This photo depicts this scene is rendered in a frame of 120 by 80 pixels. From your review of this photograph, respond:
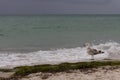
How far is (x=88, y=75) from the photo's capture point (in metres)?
10.3

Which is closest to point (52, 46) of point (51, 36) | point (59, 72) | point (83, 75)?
point (51, 36)

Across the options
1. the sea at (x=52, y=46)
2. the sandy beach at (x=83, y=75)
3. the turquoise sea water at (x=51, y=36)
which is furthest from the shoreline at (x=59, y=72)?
the turquoise sea water at (x=51, y=36)

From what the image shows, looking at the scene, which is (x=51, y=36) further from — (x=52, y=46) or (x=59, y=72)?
(x=59, y=72)

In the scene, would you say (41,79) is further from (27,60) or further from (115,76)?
(27,60)

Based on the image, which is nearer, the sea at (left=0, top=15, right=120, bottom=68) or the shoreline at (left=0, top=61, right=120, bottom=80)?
the shoreline at (left=0, top=61, right=120, bottom=80)

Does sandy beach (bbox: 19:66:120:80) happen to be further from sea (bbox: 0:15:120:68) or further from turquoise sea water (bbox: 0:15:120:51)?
turquoise sea water (bbox: 0:15:120:51)

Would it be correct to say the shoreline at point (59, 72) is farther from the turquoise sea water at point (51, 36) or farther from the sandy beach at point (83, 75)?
the turquoise sea water at point (51, 36)

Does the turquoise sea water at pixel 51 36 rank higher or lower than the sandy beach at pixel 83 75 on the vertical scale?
higher

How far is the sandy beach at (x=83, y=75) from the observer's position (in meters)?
9.88

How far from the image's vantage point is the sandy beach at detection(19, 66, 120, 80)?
→ 9.88 metres

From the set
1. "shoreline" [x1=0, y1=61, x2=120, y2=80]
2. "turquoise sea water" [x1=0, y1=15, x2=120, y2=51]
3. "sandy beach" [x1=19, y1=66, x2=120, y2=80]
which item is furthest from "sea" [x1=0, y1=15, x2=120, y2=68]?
"sandy beach" [x1=19, y1=66, x2=120, y2=80]

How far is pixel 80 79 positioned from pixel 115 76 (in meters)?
1.19

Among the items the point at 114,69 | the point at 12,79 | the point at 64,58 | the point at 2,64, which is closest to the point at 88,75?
the point at 114,69

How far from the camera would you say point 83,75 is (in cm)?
1027
